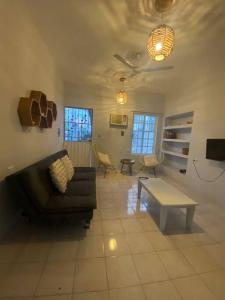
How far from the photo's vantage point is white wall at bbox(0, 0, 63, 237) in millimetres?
1674

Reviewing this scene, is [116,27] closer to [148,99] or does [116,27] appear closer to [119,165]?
[148,99]

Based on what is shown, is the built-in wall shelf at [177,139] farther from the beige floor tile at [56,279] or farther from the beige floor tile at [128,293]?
the beige floor tile at [56,279]

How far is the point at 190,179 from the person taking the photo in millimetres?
3904

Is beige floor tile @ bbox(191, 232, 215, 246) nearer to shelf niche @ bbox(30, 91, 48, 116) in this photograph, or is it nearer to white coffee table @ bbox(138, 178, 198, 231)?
white coffee table @ bbox(138, 178, 198, 231)

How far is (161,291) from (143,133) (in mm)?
4808

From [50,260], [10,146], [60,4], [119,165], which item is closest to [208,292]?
[50,260]

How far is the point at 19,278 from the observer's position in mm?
1371

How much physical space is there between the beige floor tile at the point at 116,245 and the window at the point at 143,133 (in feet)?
12.8

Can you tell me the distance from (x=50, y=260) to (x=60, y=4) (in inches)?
116

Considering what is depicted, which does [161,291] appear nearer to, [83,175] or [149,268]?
[149,268]

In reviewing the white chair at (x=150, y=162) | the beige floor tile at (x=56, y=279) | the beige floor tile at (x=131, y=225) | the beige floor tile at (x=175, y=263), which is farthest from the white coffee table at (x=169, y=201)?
the white chair at (x=150, y=162)

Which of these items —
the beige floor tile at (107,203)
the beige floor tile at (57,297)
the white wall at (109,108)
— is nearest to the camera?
the beige floor tile at (57,297)

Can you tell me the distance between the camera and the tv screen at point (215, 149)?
286cm

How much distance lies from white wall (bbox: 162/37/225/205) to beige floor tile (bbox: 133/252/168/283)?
6.83 feet
